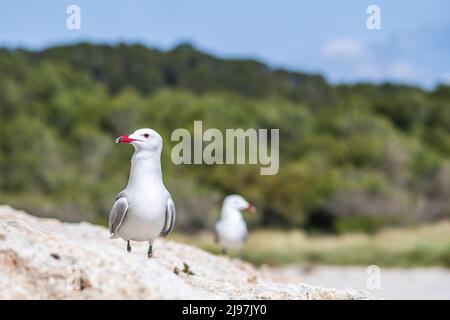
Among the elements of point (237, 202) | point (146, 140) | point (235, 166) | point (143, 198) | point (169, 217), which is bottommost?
point (235, 166)

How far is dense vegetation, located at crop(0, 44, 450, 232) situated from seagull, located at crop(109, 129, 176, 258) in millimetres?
25582

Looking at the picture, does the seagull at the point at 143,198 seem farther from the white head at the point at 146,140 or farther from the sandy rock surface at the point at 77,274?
the sandy rock surface at the point at 77,274

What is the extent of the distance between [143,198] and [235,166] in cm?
3137

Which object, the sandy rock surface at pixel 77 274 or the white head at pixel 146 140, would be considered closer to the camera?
the sandy rock surface at pixel 77 274

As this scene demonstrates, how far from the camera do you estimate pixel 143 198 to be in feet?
13.7

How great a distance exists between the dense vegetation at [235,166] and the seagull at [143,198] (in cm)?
2558

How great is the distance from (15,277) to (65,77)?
44.5 m

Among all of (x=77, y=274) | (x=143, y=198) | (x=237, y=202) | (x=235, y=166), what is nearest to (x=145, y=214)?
(x=143, y=198)

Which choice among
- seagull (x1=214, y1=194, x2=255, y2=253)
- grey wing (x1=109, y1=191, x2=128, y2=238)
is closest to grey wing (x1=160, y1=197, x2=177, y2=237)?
grey wing (x1=109, y1=191, x2=128, y2=238)

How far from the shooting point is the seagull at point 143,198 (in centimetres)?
416

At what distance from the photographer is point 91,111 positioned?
40938mm

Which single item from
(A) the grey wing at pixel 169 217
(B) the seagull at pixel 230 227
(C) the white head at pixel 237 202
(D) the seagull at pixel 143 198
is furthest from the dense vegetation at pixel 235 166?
(D) the seagull at pixel 143 198

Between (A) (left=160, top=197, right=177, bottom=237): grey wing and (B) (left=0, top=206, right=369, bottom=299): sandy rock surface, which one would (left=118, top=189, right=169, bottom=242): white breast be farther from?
(B) (left=0, top=206, right=369, bottom=299): sandy rock surface

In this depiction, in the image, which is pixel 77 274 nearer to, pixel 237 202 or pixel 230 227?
pixel 237 202
